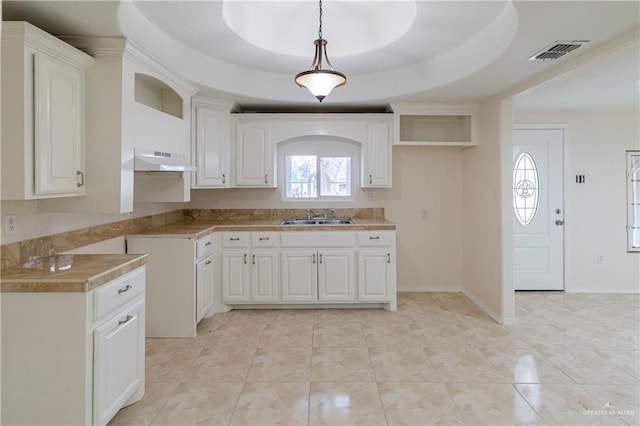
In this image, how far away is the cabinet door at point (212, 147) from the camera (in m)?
3.81

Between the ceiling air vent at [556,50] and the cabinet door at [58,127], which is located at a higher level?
the ceiling air vent at [556,50]

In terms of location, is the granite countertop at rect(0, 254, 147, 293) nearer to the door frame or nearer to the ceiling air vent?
the ceiling air vent

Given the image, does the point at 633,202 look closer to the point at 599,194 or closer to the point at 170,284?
the point at 599,194

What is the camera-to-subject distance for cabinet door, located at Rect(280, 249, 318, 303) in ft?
12.6

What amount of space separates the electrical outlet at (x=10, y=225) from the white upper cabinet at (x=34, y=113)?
0.80 ft

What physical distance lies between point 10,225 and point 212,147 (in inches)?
83.3

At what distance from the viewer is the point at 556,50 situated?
8.02 feet

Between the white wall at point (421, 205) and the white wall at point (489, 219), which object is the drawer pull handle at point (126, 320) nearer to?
the white wall at point (421, 205)

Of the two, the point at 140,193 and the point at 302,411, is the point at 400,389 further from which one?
the point at 140,193

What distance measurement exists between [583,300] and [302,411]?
3.86m

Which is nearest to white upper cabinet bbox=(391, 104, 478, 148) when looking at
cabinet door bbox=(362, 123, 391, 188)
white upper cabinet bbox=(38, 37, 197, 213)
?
cabinet door bbox=(362, 123, 391, 188)

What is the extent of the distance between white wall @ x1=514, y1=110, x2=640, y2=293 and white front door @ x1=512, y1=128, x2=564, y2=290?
11cm

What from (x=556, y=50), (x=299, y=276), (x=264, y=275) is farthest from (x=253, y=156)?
(x=556, y=50)

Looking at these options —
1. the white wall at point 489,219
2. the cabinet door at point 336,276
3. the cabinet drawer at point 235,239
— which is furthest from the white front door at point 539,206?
the cabinet drawer at point 235,239
